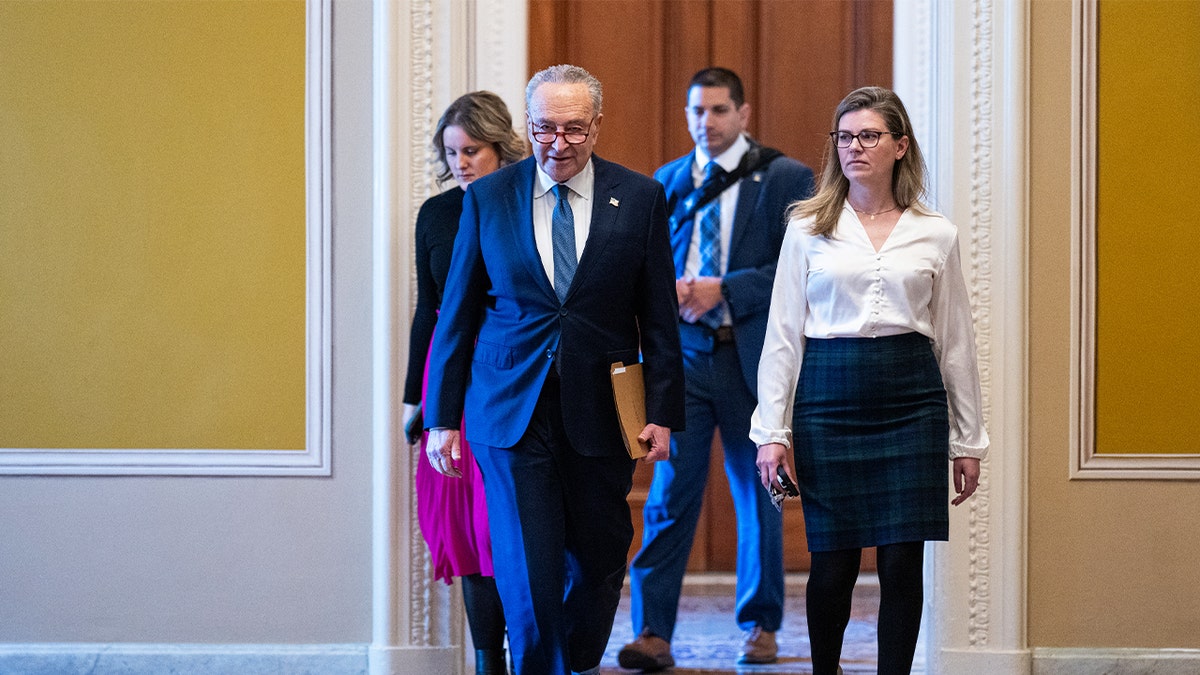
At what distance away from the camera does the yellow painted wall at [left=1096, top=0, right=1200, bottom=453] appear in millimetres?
3697

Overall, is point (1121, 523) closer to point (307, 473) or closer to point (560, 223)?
point (560, 223)

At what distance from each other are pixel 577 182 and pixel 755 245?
3.76ft

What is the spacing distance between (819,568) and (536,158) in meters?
1.13

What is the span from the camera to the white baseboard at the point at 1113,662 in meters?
3.74

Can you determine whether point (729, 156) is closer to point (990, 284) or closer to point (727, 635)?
point (990, 284)

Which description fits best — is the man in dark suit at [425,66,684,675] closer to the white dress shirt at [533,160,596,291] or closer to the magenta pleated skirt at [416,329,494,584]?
the white dress shirt at [533,160,596,291]

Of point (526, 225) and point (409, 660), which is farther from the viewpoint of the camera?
point (409, 660)

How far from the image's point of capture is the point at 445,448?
9.55 feet

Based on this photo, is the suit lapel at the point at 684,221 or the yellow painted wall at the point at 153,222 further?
the suit lapel at the point at 684,221

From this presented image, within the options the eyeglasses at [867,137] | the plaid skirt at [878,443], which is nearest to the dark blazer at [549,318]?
the plaid skirt at [878,443]

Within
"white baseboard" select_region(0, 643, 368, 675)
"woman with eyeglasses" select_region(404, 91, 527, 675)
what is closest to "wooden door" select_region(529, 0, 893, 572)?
"woman with eyeglasses" select_region(404, 91, 527, 675)

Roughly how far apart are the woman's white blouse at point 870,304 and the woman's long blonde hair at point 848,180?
0.03 m

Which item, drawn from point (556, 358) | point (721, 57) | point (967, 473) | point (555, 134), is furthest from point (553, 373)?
point (721, 57)

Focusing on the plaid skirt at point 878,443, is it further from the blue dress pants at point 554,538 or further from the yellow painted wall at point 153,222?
the yellow painted wall at point 153,222
